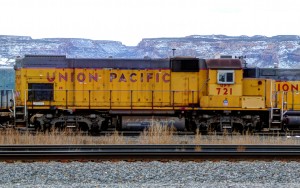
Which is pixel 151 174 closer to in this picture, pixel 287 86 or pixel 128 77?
pixel 128 77

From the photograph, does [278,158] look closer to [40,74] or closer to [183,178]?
[183,178]

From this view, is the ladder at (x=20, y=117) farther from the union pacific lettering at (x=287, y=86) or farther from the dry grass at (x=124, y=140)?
the union pacific lettering at (x=287, y=86)

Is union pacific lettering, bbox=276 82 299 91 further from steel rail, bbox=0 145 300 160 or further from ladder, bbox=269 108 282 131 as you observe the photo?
steel rail, bbox=0 145 300 160

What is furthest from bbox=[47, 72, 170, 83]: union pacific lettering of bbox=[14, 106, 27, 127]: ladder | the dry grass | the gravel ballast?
the gravel ballast

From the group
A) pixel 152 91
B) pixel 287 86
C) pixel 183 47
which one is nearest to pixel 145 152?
pixel 152 91

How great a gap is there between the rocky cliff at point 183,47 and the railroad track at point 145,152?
186 ft

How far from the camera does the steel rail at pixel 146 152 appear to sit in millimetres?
11727

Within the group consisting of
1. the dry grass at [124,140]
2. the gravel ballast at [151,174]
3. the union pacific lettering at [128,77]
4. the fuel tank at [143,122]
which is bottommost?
the gravel ballast at [151,174]

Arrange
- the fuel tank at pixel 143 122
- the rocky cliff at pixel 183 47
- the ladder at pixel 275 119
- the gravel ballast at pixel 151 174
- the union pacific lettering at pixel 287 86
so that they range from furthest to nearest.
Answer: the rocky cliff at pixel 183 47, the union pacific lettering at pixel 287 86, the ladder at pixel 275 119, the fuel tank at pixel 143 122, the gravel ballast at pixel 151 174

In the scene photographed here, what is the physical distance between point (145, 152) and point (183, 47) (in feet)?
219

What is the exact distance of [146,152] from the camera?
12.2 m

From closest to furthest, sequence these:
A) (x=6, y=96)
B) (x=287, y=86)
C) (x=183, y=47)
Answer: (x=6, y=96), (x=287, y=86), (x=183, y=47)

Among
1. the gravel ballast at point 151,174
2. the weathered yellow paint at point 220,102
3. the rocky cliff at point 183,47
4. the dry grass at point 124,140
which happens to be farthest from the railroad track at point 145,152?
the rocky cliff at point 183,47

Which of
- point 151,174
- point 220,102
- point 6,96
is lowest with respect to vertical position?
point 151,174
